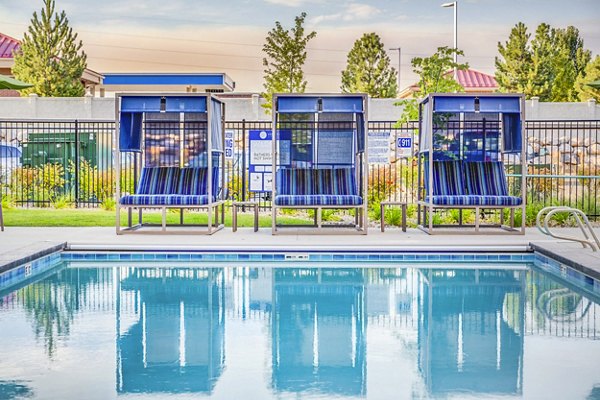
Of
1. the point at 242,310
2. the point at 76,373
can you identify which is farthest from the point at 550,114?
the point at 76,373

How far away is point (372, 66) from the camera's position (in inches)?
1225

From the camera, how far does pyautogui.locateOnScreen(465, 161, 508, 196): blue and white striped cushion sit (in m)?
11.3

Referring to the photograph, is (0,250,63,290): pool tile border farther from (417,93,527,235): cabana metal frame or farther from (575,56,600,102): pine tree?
(575,56,600,102): pine tree

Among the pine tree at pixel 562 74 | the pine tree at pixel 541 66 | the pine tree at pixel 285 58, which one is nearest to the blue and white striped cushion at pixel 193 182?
the pine tree at pixel 285 58

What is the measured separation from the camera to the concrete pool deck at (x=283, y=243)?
947 centimetres

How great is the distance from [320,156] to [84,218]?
187 inches

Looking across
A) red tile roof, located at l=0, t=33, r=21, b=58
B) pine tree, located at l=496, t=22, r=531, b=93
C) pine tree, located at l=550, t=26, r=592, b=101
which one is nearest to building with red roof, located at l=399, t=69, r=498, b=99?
pine tree, located at l=550, t=26, r=592, b=101

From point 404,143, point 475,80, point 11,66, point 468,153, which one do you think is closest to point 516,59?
point 475,80

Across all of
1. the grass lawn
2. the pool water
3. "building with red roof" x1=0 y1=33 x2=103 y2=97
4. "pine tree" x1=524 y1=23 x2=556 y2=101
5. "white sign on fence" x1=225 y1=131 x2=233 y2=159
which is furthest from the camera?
"building with red roof" x1=0 y1=33 x2=103 y2=97

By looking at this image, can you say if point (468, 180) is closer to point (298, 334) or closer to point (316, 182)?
point (316, 182)

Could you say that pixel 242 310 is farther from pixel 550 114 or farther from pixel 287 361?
pixel 550 114

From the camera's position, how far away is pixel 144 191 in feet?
37.4

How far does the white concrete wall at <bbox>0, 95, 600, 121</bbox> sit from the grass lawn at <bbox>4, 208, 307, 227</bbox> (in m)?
10.8

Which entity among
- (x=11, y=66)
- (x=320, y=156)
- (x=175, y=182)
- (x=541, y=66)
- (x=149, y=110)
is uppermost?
(x=11, y=66)
